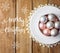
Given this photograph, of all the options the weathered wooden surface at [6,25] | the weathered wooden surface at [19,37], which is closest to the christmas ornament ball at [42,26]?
the weathered wooden surface at [19,37]

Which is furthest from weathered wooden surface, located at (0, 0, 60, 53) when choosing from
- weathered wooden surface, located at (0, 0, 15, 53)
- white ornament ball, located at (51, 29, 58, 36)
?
white ornament ball, located at (51, 29, 58, 36)

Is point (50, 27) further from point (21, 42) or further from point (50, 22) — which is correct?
point (21, 42)

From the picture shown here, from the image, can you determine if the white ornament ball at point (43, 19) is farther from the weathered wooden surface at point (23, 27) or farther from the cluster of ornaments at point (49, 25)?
the weathered wooden surface at point (23, 27)

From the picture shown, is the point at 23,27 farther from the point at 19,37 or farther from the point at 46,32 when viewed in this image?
the point at 46,32

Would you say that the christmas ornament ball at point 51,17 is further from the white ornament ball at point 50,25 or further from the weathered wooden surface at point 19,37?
the weathered wooden surface at point 19,37

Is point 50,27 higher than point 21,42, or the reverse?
point 50,27

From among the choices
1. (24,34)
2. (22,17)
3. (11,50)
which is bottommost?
(11,50)

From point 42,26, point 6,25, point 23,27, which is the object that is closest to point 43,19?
point 42,26

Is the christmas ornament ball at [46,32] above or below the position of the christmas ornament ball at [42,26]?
below

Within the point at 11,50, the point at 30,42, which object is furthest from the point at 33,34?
the point at 11,50
